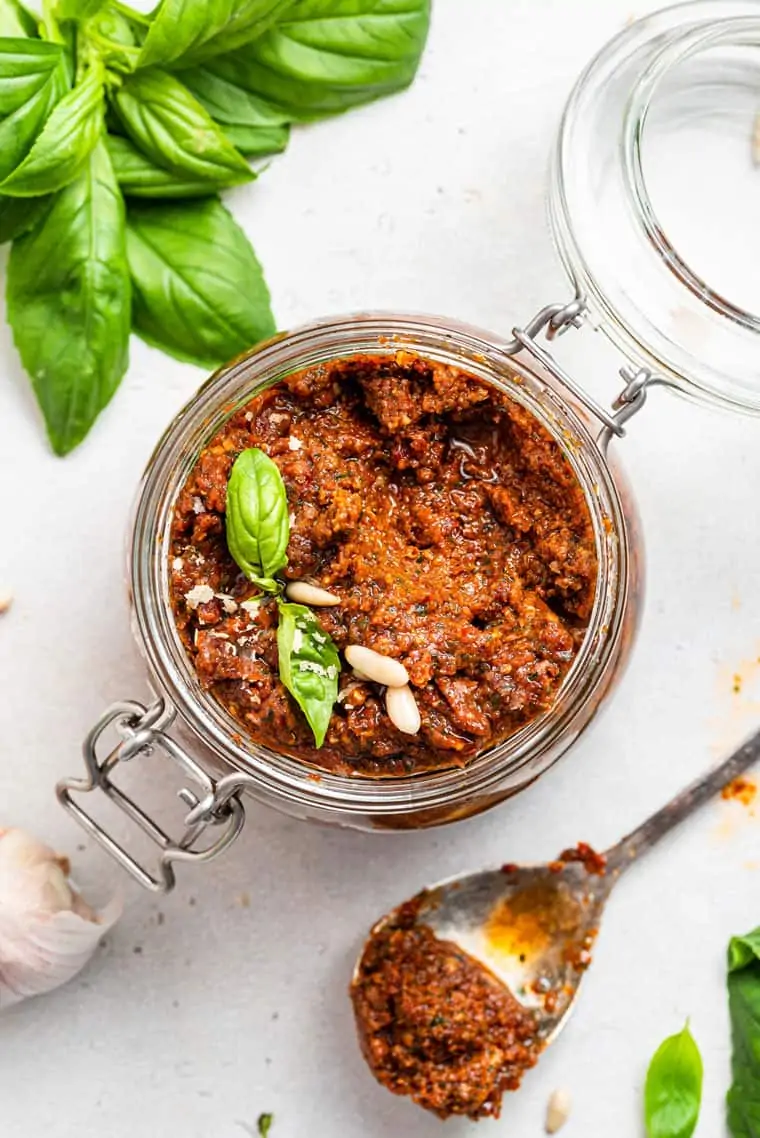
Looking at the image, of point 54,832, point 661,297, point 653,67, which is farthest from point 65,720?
point 653,67

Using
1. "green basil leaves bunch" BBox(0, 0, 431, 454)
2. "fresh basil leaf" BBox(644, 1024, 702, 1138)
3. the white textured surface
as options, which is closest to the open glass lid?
the white textured surface

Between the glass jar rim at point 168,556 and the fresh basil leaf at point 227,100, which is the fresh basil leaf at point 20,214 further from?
the glass jar rim at point 168,556

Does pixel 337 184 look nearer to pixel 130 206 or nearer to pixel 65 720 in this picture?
pixel 130 206

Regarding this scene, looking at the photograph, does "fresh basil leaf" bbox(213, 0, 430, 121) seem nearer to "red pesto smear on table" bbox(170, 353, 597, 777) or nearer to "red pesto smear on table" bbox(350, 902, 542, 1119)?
"red pesto smear on table" bbox(170, 353, 597, 777)

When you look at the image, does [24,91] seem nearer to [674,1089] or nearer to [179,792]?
[179,792]

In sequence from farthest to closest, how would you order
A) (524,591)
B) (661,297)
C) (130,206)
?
1. (130,206)
2. (661,297)
3. (524,591)

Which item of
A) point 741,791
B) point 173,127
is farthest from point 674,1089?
point 173,127
